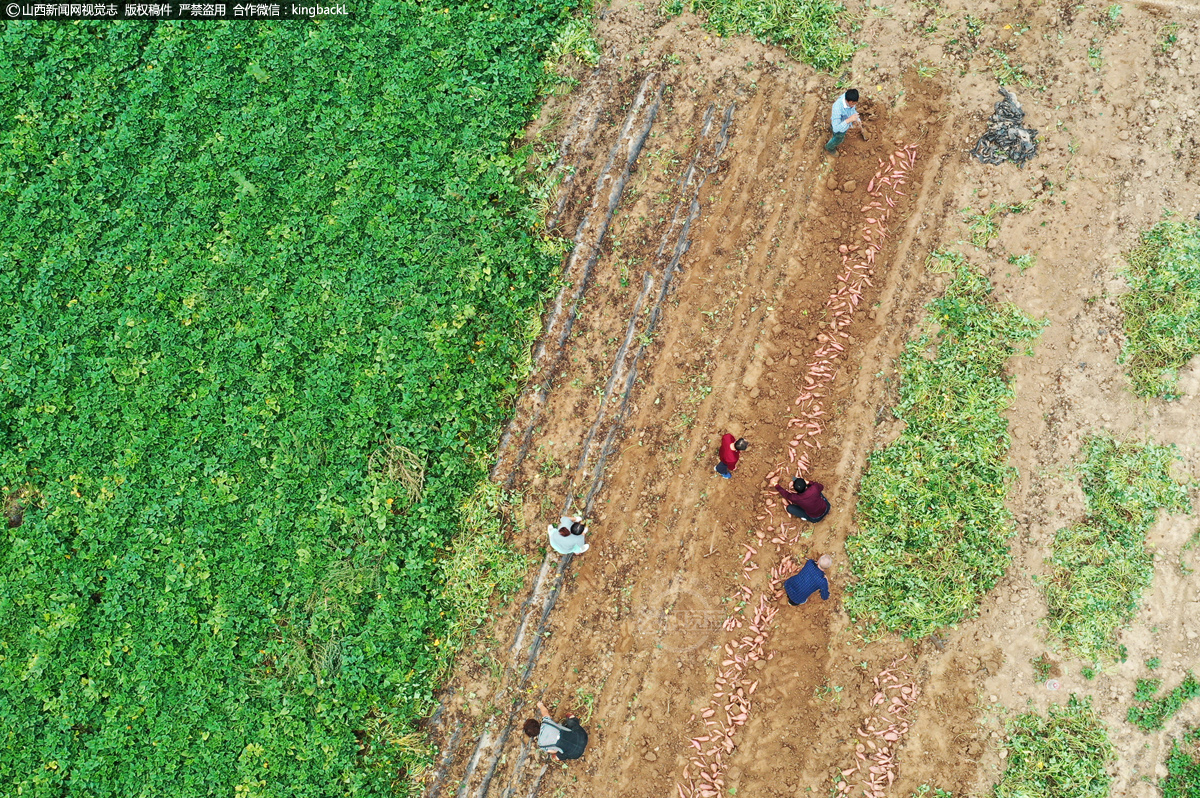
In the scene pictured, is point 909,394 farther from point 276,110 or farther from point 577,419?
point 276,110

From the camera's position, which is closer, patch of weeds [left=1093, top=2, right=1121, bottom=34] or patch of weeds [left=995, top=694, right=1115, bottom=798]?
patch of weeds [left=995, top=694, right=1115, bottom=798]

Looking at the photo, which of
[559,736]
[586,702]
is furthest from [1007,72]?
[559,736]

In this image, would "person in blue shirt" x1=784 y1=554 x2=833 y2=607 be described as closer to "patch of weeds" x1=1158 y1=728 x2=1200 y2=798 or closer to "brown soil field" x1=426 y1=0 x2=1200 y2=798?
"brown soil field" x1=426 y1=0 x2=1200 y2=798

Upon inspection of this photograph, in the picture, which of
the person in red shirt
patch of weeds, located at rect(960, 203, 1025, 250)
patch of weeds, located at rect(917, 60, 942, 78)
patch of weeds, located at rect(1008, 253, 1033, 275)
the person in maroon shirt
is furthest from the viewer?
patch of weeds, located at rect(917, 60, 942, 78)

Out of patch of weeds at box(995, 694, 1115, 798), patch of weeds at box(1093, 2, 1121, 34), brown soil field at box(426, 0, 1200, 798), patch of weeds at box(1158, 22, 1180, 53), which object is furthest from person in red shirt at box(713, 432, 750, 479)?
patch of weeds at box(1158, 22, 1180, 53)

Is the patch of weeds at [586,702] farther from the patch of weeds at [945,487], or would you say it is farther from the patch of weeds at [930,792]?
the patch of weeds at [930,792]

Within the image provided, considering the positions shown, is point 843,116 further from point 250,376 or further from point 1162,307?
point 250,376

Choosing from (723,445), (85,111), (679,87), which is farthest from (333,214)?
(723,445)
